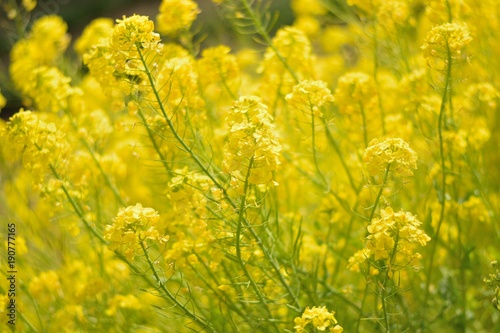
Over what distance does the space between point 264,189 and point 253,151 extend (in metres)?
0.54

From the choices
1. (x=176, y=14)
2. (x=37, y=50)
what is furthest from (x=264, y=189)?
(x=37, y=50)

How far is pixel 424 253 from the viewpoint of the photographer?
2285 millimetres

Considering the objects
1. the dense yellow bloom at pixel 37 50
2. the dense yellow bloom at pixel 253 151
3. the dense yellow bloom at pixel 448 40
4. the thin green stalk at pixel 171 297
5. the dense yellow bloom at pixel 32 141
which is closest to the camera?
the dense yellow bloom at pixel 253 151

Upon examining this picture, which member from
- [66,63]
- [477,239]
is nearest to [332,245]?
[477,239]

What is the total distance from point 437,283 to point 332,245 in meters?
0.41

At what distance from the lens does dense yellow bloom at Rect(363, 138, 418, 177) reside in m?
1.53

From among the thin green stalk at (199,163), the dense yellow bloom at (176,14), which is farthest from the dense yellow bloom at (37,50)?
the thin green stalk at (199,163)

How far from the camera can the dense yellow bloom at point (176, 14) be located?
2293 mm

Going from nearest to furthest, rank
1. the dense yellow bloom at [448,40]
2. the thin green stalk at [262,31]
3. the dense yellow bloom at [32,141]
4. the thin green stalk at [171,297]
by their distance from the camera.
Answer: the thin green stalk at [171,297]
the dense yellow bloom at [448,40]
the dense yellow bloom at [32,141]
the thin green stalk at [262,31]

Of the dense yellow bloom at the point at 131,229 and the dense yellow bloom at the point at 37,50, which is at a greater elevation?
the dense yellow bloom at the point at 37,50

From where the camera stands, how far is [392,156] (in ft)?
5.02

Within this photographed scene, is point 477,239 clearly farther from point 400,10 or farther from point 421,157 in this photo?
point 400,10

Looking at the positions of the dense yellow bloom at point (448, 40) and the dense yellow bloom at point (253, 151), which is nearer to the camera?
the dense yellow bloom at point (253, 151)

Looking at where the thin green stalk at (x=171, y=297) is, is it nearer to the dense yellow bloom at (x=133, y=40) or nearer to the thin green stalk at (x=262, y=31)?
the dense yellow bloom at (x=133, y=40)
